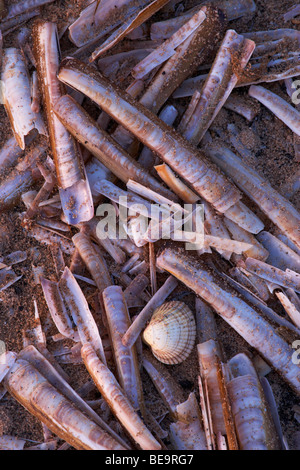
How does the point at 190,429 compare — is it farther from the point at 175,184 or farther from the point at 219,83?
the point at 219,83

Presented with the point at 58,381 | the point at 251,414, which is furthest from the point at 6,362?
the point at 251,414

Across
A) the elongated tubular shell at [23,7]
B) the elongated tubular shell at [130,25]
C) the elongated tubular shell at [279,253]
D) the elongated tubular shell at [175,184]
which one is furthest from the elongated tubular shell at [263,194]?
the elongated tubular shell at [23,7]

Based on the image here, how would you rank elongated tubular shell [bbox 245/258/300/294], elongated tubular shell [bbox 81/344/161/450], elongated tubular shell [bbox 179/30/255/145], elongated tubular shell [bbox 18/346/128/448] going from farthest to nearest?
elongated tubular shell [bbox 179/30/255/145] → elongated tubular shell [bbox 245/258/300/294] → elongated tubular shell [bbox 18/346/128/448] → elongated tubular shell [bbox 81/344/161/450]

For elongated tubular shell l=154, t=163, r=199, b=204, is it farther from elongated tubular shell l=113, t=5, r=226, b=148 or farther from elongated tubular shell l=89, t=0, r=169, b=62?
elongated tubular shell l=89, t=0, r=169, b=62

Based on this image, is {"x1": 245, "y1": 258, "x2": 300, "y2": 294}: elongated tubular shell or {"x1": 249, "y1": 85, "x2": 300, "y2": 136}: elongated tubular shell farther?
{"x1": 249, "y1": 85, "x2": 300, "y2": 136}: elongated tubular shell

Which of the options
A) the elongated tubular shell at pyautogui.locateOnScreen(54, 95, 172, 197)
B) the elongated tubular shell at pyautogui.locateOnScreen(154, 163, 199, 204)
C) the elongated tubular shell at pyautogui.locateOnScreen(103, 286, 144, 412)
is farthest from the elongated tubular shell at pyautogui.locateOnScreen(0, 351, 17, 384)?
the elongated tubular shell at pyautogui.locateOnScreen(154, 163, 199, 204)
